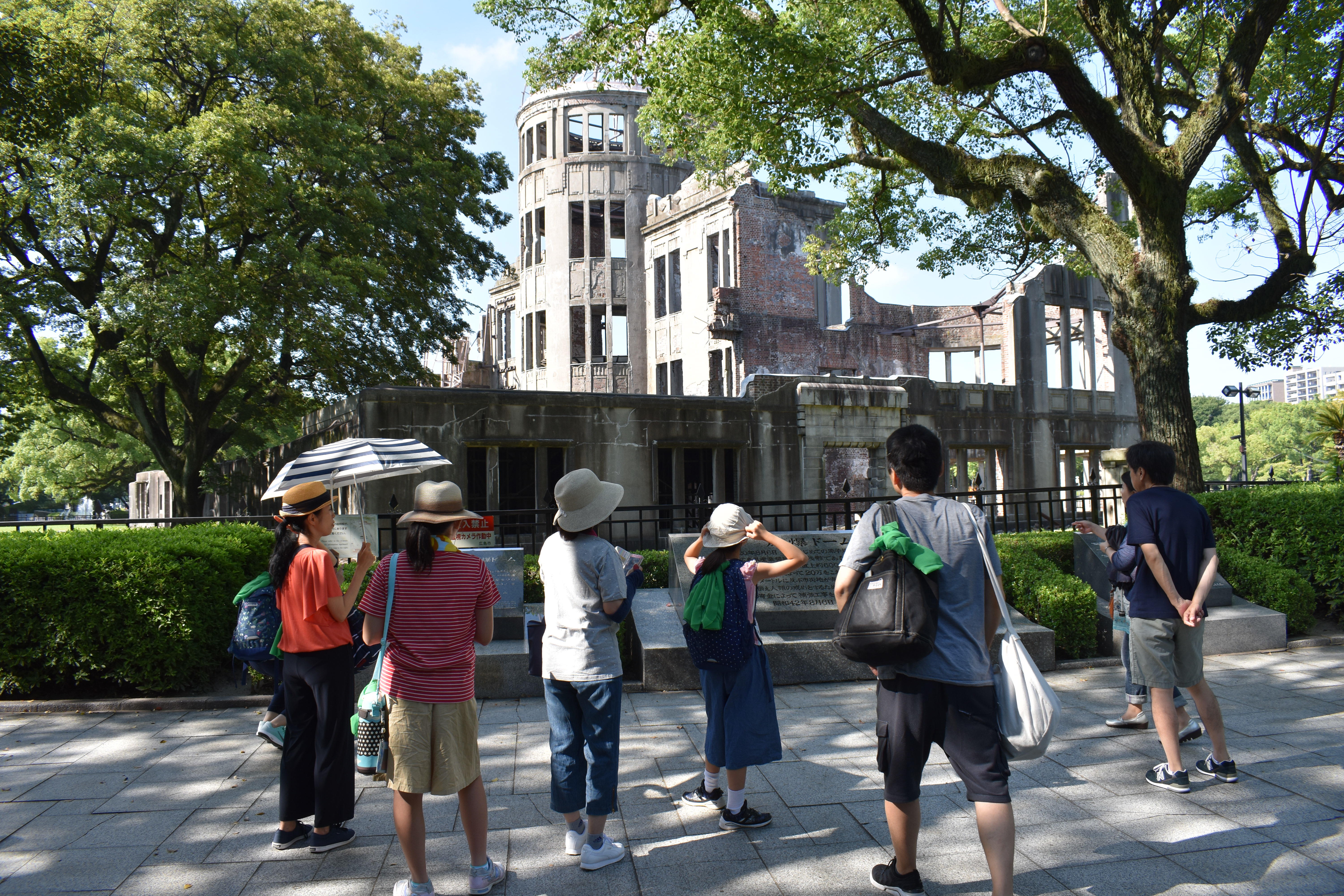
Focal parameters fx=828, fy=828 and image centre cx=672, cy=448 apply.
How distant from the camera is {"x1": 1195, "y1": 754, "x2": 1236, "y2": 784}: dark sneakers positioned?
5133mm

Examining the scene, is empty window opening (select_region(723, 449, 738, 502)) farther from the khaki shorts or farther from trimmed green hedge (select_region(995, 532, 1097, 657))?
the khaki shorts

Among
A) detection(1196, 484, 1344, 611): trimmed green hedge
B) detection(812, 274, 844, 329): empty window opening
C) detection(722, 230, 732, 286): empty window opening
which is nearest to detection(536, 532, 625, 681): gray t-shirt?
detection(1196, 484, 1344, 611): trimmed green hedge

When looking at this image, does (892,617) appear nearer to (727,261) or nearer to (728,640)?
(728,640)

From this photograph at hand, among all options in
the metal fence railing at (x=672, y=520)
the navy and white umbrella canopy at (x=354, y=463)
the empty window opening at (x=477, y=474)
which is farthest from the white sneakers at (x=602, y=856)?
the empty window opening at (x=477, y=474)

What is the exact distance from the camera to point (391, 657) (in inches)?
157

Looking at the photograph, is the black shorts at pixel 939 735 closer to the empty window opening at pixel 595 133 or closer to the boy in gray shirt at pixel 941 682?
the boy in gray shirt at pixel 941 682

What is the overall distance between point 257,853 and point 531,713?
111 inches

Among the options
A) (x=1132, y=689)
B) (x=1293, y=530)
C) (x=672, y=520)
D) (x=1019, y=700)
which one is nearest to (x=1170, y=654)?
(x=1132, y=689)

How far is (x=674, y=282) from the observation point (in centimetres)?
3478

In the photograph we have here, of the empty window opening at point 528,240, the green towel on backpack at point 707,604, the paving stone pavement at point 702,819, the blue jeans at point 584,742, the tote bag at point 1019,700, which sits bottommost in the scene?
the paving stone pavement at point 702,819

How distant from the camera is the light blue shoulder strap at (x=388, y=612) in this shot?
3.98 m

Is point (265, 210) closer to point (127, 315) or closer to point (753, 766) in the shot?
point (127, 315)

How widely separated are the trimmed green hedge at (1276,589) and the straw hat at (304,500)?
9014mm

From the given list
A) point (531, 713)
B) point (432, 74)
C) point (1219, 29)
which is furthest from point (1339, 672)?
point (432, 74)
